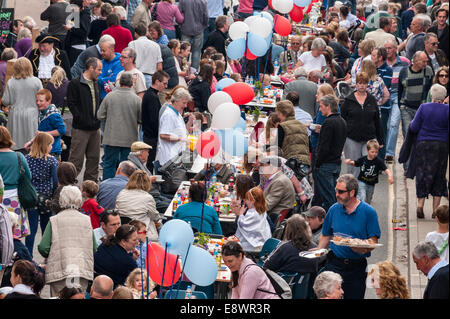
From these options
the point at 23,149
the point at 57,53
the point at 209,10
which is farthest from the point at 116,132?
the point at 209,10

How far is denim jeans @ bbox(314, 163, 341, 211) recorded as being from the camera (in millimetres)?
12352

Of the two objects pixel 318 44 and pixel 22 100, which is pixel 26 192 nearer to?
pixel 22 100

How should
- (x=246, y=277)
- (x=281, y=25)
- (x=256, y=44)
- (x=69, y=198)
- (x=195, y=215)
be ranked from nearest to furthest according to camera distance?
(x=246, y=277)
(x=69, y=198)
(x=195, y=215)
(x=256, y=44)
(x=281, y=25)

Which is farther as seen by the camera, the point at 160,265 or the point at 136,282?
the point at 136,282

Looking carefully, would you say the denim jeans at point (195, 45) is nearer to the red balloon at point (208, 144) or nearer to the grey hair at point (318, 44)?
the grey hair at point (318, 44)

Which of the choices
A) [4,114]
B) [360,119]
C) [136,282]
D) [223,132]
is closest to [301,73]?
[360,119]

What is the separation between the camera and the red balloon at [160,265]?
330 inches

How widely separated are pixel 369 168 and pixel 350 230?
282 centimetres

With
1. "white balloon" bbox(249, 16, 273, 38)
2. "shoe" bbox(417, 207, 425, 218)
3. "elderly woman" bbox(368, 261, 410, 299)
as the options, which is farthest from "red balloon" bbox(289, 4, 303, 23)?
"elderly woman" bbox(368, 261, 410, 299)

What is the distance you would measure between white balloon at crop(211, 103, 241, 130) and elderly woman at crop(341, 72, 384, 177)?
6.49ft

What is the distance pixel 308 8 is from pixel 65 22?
228 inches

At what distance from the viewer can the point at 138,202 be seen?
10.4 meters

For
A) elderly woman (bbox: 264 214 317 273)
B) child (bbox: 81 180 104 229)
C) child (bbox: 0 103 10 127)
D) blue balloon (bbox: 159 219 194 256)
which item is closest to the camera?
blue balloon (bbox: 159 219 194 256)

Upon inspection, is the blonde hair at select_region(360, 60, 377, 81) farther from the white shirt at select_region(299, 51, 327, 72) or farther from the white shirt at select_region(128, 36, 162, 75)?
the white shirt at select_region(128, 36, 162, 75)
